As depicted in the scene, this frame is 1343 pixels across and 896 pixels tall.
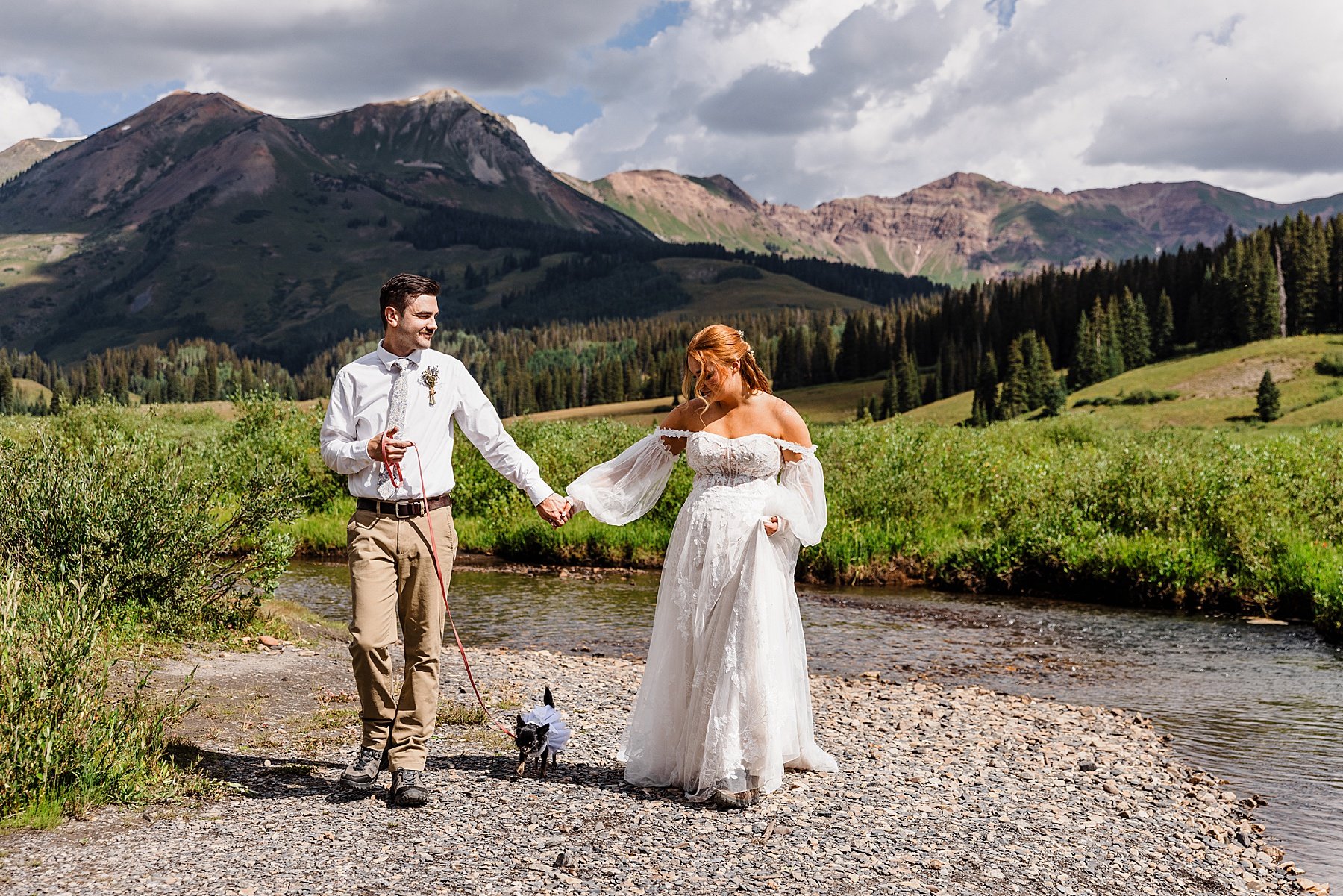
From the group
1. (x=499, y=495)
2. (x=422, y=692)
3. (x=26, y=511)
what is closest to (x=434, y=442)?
(x=422, y=692)

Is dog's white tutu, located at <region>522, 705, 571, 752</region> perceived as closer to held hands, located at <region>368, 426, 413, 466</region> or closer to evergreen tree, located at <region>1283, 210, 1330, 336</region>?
held hands, located at <region>368, 426, 413, 466</region>

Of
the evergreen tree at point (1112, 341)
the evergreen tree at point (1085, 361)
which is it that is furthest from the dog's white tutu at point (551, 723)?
the evergreen tree at point (1085, 361)

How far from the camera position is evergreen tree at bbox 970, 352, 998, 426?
131000 millimetres

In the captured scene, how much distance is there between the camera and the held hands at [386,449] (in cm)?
800

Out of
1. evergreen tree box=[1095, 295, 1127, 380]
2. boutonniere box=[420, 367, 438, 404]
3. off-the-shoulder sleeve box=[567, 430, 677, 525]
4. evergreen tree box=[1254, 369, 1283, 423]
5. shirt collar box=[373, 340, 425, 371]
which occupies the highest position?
evergreen tree box=[1095, 295, 1127, 380]

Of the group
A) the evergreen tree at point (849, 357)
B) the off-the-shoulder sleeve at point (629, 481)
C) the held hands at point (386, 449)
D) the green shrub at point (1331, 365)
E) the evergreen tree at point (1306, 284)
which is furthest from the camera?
the evergreen tree at point (849, 357)

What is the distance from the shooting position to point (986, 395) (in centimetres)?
13562

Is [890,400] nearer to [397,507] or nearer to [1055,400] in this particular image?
[1055,400]

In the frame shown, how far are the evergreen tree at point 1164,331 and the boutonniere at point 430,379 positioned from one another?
152861mm

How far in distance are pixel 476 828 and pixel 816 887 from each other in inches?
98.4

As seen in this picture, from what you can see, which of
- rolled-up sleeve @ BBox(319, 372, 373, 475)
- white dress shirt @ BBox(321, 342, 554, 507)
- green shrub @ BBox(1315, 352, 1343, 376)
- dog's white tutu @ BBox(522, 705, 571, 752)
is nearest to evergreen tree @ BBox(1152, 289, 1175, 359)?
green shrub @ BBox(1315, 352, 1343, 376)

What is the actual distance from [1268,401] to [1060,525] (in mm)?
79950

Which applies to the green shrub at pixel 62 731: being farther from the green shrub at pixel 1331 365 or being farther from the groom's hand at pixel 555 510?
the green shrub at pixel 1331 365

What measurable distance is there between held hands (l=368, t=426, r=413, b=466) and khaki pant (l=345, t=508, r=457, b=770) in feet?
1.72
